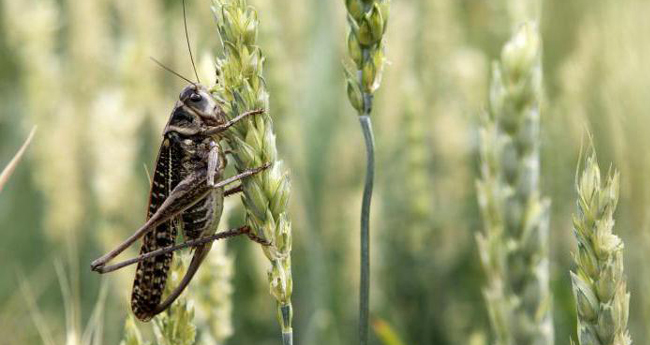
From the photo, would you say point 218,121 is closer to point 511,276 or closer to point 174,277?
point 174,277

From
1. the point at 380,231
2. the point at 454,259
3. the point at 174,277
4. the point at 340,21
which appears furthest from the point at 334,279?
the point at 174,277

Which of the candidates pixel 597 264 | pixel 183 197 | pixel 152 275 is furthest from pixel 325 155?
pixel 597 264

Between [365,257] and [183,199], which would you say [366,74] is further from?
[183,199]

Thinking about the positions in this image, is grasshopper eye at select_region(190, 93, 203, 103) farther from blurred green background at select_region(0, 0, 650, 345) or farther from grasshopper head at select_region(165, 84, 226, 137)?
blurred green background at select_region(0, 0, 650, 345)

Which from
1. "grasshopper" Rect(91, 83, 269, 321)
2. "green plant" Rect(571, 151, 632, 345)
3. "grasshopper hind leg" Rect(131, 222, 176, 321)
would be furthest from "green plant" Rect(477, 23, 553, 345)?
"grasshopper hind leg" Rect(131, 222, 176, 321)

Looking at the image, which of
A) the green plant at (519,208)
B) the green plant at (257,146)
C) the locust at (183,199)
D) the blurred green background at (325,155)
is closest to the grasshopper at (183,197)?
the locust at (183,199)
